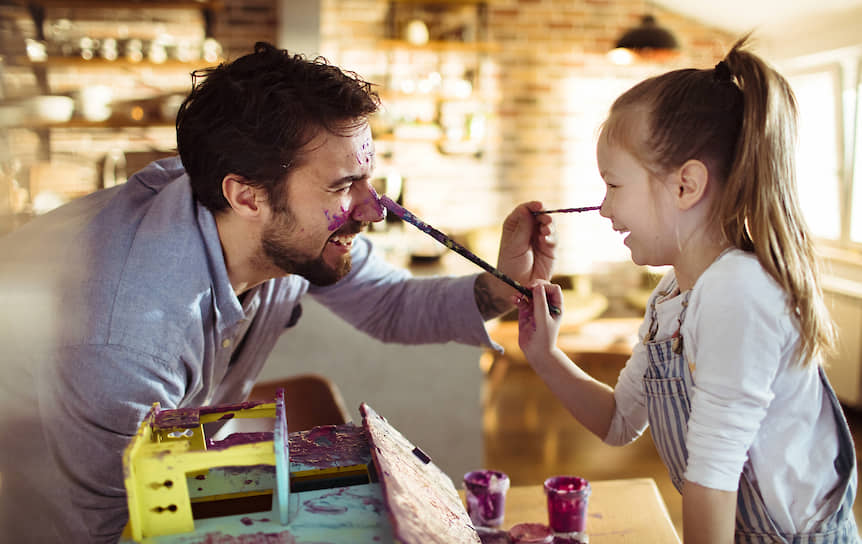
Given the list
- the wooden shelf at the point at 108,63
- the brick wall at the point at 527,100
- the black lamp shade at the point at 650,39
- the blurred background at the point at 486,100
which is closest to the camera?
the black lamp shade at the point at 650,39

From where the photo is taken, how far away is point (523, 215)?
1354mm

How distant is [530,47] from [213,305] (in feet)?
14.5

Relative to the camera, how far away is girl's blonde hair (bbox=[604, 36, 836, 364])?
2.89 ft

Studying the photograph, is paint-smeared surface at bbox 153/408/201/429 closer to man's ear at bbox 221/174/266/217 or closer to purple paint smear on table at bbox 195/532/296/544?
purple paint smear on table at bbox 195/532/296/544

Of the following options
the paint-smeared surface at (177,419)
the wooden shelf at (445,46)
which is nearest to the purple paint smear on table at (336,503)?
the paint-smeared surface at (177,419)

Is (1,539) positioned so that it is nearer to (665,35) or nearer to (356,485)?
(356,485)

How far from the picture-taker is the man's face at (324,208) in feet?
4.16

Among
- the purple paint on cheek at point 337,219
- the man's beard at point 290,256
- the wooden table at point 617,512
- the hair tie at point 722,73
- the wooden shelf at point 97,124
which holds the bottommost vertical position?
the wooden table at point 617,512

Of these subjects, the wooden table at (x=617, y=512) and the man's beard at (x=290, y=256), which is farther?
the man's beard at (x=290, y=256)

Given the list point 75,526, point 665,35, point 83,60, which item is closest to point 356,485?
point 75,526

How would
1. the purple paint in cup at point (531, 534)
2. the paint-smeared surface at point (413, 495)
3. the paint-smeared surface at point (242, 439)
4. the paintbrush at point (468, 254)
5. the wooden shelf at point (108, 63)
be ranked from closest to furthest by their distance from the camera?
the paint-smeared surface at point (413, 495) → the paint-smeared surface at point (242, 439) → the purple paint in cup at point (531, 534) → the paintbrush at point (468, 254) → the wooden shelf at point (108, 63)

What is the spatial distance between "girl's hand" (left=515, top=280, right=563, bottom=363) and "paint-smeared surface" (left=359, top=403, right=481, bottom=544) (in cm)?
28

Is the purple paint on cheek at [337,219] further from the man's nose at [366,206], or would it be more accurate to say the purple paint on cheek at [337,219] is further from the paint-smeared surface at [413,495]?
the paint-smeared surface at [413,495]

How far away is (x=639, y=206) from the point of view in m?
0.99
